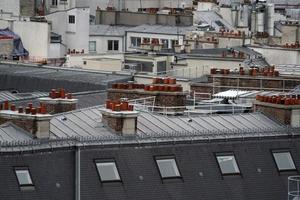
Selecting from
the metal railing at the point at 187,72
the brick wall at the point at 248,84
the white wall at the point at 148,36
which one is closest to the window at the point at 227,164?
the brick wall at the point at 248,84

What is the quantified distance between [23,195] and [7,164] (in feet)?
2.83

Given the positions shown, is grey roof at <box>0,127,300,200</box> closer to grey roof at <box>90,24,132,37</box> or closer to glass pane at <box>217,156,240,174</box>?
glass pane at <box>217,156,240,174</box>

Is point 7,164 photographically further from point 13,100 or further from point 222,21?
point 222,21

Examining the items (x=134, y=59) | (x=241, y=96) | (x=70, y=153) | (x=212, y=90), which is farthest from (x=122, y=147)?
(x=134, y=59)

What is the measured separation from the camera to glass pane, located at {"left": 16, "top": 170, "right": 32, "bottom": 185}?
137ft

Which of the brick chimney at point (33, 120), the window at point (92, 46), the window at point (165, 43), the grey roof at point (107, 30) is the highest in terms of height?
the brick chimney at point (33, 120)

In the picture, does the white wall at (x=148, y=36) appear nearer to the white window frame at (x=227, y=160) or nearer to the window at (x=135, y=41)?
the window at (x=135, y=41)

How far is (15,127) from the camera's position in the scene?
4481cm

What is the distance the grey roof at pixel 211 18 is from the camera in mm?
109812

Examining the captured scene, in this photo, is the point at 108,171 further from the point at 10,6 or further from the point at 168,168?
the point at 10,6

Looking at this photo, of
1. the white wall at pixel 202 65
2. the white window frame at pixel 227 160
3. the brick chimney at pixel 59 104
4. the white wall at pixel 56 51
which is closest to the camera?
the white window frame at pixel 227 160

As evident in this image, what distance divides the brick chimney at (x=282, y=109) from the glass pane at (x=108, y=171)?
7835 mm

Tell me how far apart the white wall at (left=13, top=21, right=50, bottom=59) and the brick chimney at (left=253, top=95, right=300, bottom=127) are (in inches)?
1719

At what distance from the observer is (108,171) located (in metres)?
43.4
